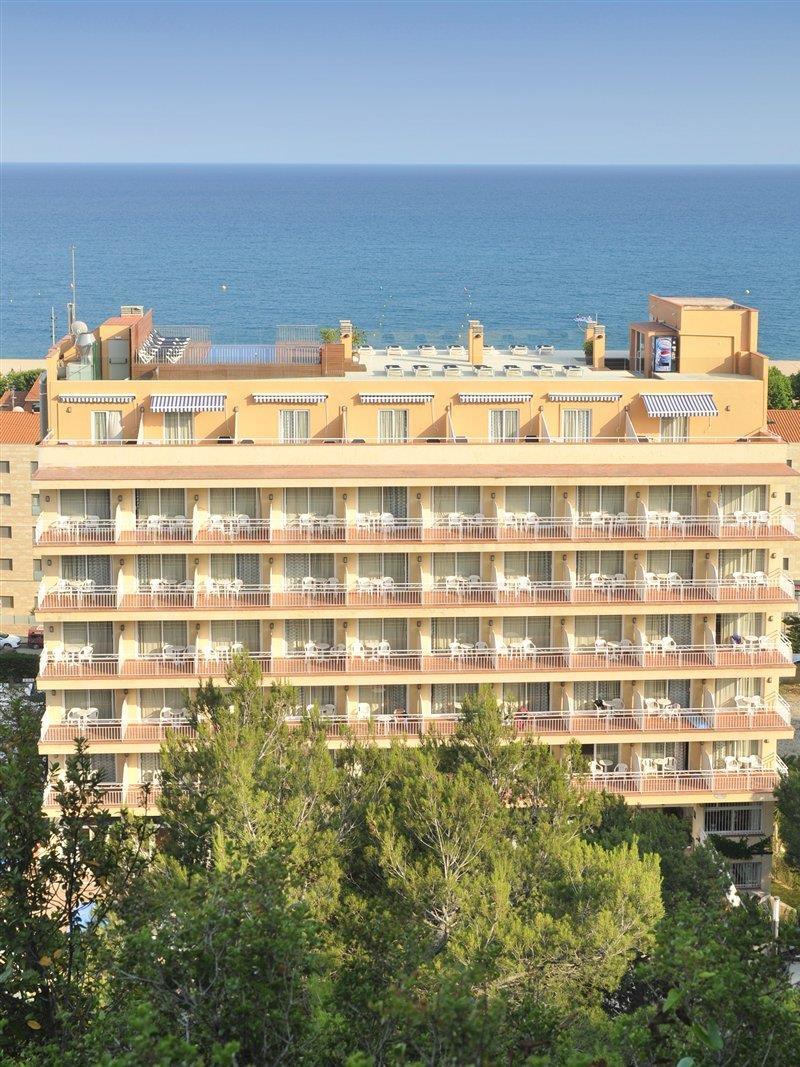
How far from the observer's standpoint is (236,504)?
49594mm

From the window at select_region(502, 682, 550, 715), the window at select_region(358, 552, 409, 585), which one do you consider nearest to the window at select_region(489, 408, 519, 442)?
the window at select_region(358, 552, 409, 585)

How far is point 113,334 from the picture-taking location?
177ft

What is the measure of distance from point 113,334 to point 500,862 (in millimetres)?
25395

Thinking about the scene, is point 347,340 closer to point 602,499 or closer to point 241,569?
point 241,569

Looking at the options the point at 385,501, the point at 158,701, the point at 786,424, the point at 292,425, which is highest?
the point at 786,424

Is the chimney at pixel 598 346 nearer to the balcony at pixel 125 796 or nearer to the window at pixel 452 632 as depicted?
the window at pixel 452 632

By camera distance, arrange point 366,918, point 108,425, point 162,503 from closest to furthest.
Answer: point 366,918
point 162,503
point 108,425

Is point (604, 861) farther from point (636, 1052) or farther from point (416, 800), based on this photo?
point (636, 1052)

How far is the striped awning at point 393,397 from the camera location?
167 feet

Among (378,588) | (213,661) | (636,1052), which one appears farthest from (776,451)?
(636,1052)

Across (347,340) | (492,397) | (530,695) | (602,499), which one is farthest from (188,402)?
(530,695)

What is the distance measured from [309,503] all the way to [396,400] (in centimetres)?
426

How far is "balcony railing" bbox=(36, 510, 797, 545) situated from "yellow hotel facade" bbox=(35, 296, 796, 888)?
0.24ft

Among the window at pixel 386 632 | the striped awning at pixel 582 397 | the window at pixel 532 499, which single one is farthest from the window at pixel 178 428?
the striped awning at pixel 582 397
